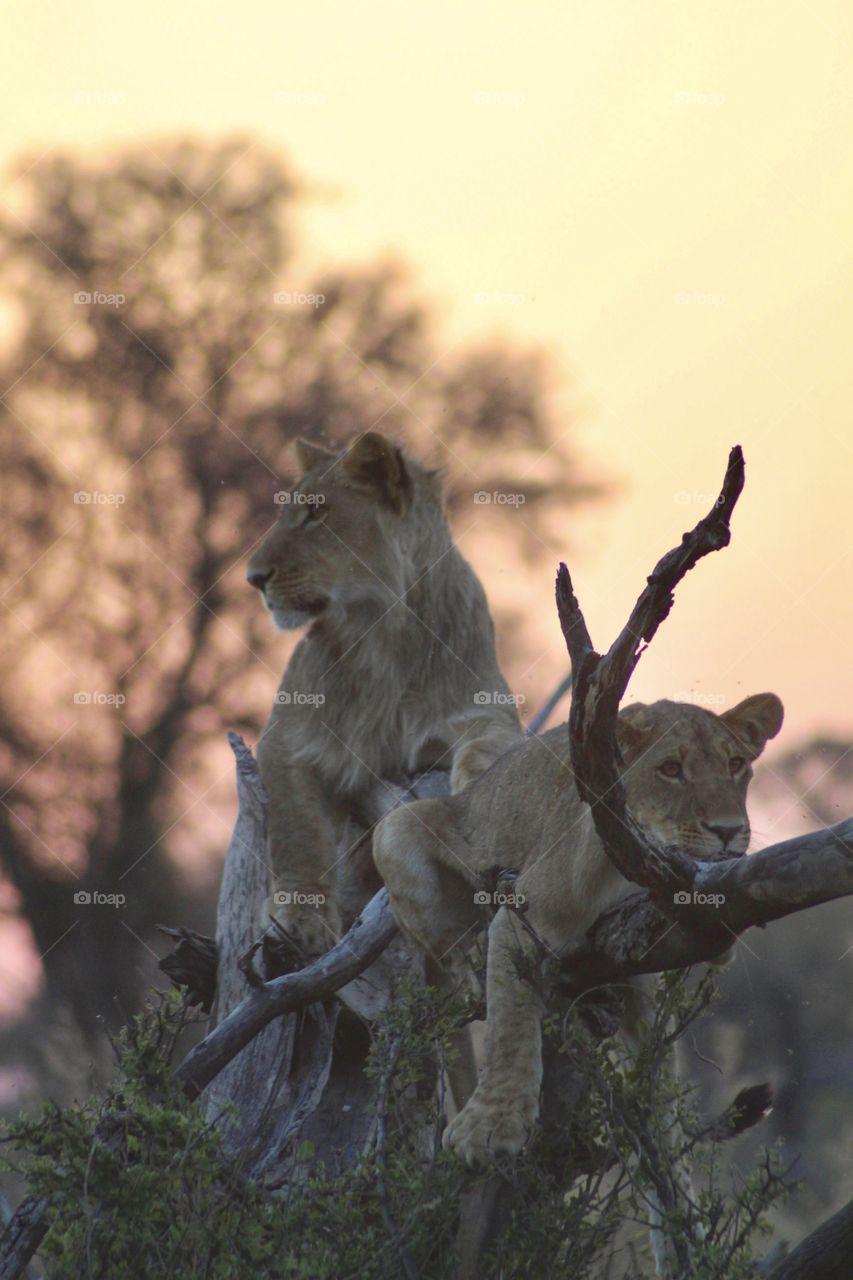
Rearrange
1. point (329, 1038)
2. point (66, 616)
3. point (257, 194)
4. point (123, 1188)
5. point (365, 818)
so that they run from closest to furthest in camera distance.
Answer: point (123, 1188) → point (329, 1038) → point (365, 818) → point (66, 616) → point (257, 194)

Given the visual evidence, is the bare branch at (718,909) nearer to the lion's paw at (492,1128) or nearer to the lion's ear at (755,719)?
the lion's paw at (492,1128)

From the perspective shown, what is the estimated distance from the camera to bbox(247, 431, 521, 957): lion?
24.4ft

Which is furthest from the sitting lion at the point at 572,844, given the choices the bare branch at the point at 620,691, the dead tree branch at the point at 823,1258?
the dead tree branch at the point at 823,1258

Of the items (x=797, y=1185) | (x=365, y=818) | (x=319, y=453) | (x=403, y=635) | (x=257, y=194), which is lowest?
(x=797, y=1185)

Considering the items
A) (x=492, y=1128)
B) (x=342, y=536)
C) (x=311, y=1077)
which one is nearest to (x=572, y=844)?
(x=492, y=1128)

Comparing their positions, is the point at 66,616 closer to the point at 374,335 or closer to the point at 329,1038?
the point at 374,335

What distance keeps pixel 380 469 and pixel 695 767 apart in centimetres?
289

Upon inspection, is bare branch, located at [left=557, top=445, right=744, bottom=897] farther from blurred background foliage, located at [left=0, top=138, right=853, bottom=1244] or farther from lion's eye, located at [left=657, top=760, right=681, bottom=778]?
blurred background foliage, located at [left=0, top=138, right=853, bottom=1244]

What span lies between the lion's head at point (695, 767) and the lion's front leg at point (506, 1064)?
52 centimetres

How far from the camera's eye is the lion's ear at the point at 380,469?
7.47 m

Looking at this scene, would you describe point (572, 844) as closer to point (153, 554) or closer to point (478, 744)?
point (478, 744)

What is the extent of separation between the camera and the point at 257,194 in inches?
509

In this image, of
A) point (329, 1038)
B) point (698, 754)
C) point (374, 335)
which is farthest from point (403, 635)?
point (374, 335)

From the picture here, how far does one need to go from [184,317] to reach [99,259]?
27.6 inches
